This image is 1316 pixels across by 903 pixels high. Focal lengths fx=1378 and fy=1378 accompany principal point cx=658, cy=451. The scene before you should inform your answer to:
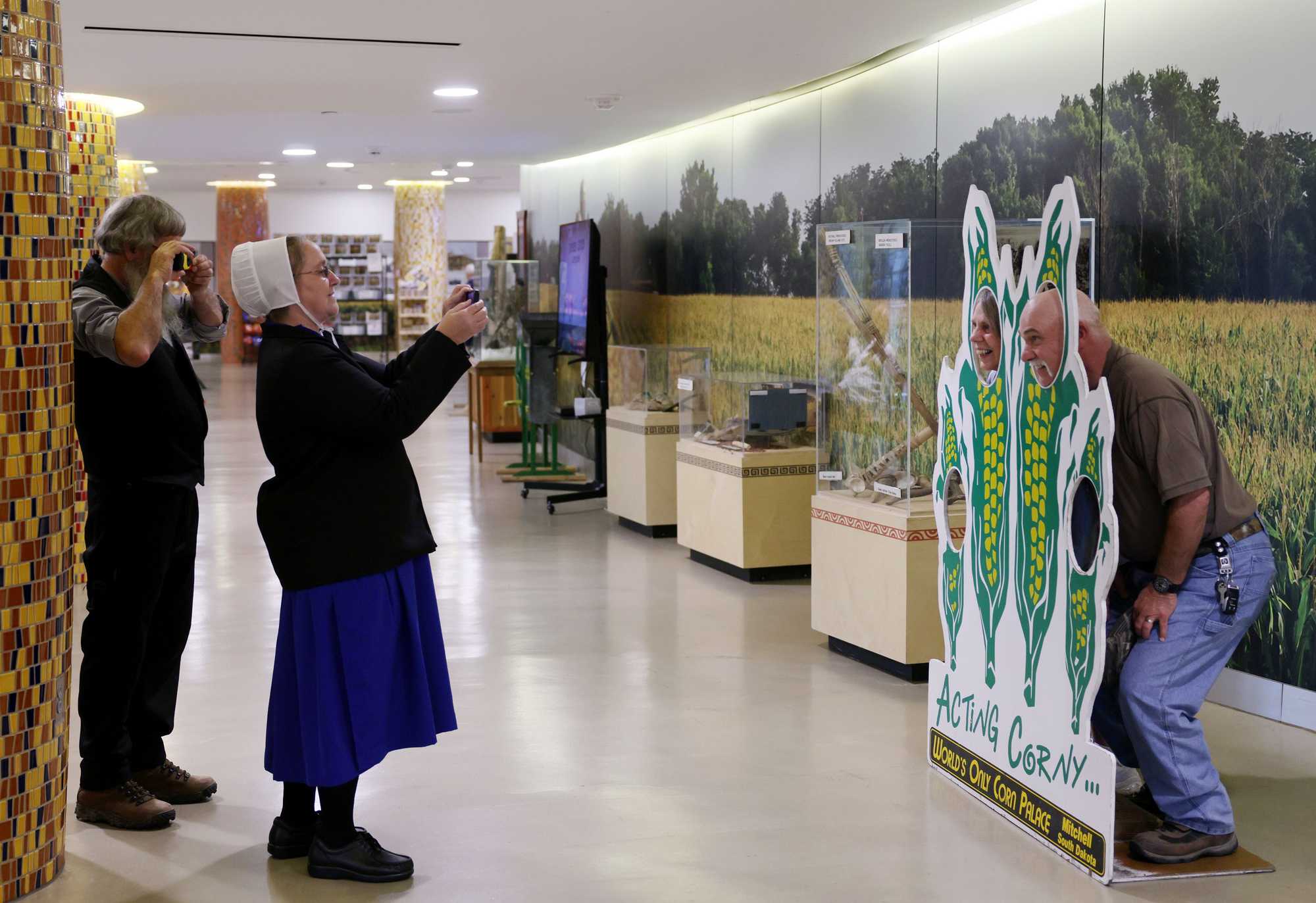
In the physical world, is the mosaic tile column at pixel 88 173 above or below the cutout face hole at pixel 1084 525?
above

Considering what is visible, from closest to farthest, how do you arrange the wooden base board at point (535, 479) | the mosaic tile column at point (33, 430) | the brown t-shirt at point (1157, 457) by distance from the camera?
the mosaic tile column at point (33, 430)
the brown t-shirt at point (1157, 457)
the wooden base board at point (535, 479)

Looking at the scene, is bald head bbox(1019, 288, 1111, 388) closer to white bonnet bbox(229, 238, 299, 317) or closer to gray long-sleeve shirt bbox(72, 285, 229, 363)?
white bonnet bbox(229, 238, 299, 317)

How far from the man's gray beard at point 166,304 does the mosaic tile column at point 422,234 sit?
17.2 m

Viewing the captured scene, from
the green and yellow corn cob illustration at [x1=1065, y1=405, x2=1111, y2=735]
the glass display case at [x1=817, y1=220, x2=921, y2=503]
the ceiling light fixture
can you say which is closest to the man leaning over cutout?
the green and yellow corn cob illustration at [x1=1065, y1=405, x2=1111, y2=735]

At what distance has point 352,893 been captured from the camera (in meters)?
3.62

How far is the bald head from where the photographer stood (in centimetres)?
371

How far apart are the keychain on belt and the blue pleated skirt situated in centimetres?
210

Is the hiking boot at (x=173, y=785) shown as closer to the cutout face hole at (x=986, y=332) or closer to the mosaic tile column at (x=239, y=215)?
the cutout face hole at (x=986, y=332)

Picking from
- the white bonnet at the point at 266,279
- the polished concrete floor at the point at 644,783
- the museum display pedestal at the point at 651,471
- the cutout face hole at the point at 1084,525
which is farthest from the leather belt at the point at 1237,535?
the museum display pedestal at the point at 651,471

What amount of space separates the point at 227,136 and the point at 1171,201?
879 centimetres

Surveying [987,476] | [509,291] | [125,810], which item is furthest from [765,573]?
[509,291]

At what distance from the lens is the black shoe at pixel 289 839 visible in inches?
151

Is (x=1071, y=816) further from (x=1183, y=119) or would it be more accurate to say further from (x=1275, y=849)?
(x=1183, y=119)

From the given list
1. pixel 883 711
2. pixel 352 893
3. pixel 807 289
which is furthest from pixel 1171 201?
pixel 352 893
